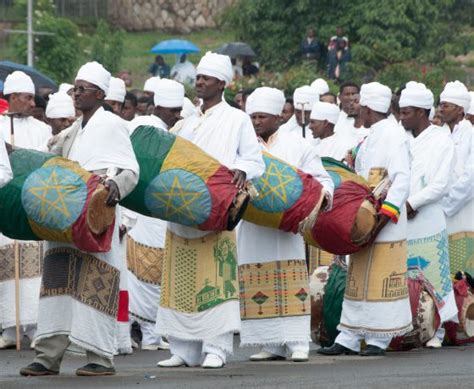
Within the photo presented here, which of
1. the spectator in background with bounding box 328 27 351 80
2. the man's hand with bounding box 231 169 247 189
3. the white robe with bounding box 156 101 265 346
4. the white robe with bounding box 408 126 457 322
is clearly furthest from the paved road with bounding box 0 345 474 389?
the spectator in background with bounding box 328 27 351 80

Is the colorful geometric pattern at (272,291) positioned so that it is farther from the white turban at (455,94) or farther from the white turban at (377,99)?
the white turban at (455,94)

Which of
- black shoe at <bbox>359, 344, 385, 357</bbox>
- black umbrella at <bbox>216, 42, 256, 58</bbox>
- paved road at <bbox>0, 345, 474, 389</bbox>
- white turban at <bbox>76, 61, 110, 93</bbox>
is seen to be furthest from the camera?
black umbrella at <bbox>216, 42, 256, 58</bbox>

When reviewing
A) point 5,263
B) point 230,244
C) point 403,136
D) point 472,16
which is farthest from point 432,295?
point 472,16

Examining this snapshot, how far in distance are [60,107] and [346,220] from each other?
10.3 feet

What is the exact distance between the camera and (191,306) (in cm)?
1298

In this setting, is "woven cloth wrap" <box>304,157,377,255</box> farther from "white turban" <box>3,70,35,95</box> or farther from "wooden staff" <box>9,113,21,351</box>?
"white turban" <box>3,70,35,95</box>

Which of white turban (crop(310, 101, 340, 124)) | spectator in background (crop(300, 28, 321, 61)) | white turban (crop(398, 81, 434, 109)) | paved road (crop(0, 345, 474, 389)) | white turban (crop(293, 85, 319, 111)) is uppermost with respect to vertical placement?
spectator in background (crop(300, 28, 321, 61))

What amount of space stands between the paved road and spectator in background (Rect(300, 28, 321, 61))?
700 inches

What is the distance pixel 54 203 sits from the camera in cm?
1190

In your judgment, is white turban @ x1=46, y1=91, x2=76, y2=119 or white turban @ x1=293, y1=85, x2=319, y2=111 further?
white turban @ x1=293, y1=85, x2=319, y2=111

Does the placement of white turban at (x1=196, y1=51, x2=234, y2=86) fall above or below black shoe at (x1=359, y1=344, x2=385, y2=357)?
above

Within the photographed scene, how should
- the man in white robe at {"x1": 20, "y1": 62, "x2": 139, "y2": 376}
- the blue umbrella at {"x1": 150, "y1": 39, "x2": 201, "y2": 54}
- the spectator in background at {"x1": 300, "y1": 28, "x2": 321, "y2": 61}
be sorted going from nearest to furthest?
the man in white robe at {"x1": 20, "y1": 62, "x2": 139, "y2": 376} < the spectator in background at {"x1": 300, "y1": 28, "x2": 321, "y2": 61} < the blue umbrella at {"x1": 150, "y1": 39, "x2": 201, "y2": 54}

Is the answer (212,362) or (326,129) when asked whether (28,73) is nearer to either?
(326,129)

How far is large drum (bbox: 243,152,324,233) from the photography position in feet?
43.7
